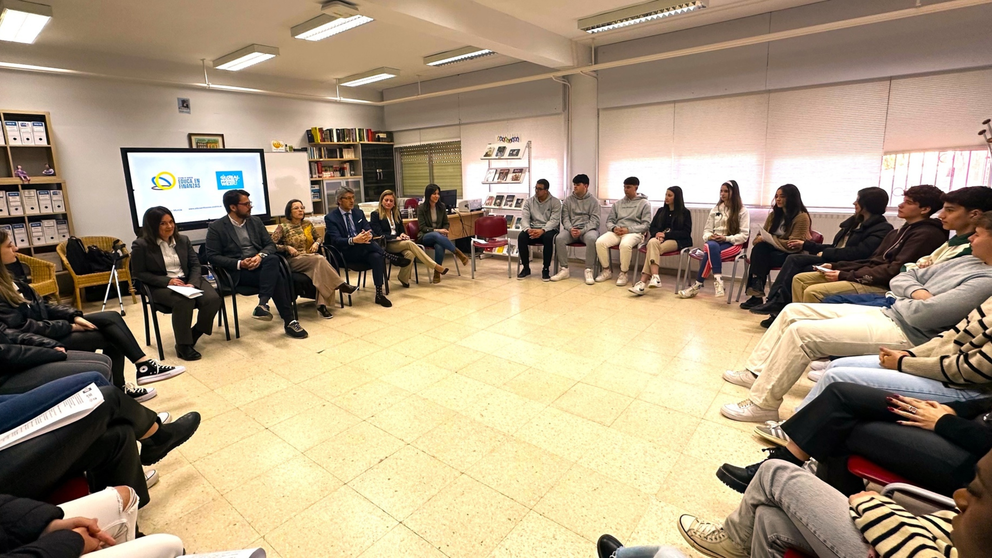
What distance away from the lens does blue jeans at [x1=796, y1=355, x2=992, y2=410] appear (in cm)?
176

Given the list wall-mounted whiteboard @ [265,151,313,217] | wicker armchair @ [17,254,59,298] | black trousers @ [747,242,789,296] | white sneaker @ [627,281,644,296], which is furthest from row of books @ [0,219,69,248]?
black trousers @ [747,242,789,296]

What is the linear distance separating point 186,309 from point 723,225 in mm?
5203

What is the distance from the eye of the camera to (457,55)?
6449 millimetres

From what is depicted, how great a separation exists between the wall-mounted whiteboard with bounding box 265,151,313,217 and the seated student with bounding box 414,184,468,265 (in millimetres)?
2497

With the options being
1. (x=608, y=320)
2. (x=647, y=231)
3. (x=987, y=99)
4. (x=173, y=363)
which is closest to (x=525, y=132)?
(x=647, y=231)

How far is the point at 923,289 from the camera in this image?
96.3 inches

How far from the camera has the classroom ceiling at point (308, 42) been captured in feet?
14.6

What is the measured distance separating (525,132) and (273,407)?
5829 mm

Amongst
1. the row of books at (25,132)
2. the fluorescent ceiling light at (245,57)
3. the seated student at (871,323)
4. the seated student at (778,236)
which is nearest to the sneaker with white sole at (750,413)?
the seated student at (871,323)

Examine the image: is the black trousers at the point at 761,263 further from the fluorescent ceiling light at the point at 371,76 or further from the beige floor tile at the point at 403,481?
the fluorescent ceiling light at the point at 371,76

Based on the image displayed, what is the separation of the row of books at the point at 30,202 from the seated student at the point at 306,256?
10.1 ft

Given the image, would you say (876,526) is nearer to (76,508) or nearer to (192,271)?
(76,508)

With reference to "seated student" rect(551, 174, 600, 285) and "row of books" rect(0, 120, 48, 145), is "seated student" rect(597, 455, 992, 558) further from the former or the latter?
"row of books" rect(0, 120, 48, 145)

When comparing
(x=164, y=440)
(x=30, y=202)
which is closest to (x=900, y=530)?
(x=164, y=440)
